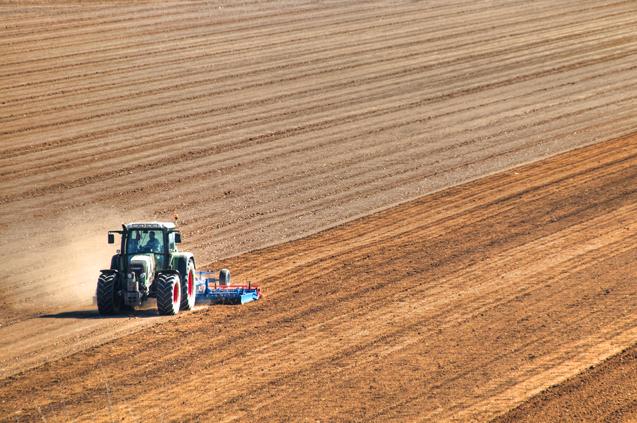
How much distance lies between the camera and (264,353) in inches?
834

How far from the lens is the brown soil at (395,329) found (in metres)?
18.8

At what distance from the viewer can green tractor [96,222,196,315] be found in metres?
22.9

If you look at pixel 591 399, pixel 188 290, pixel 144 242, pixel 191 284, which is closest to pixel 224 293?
pixel 191 284

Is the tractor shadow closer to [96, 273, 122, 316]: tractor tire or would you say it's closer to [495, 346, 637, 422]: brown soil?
[96, 273, 122, 316]: tractor tire

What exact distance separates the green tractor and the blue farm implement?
0.40 meters

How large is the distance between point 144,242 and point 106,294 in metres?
1.44

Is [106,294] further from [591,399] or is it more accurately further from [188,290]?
[591,399]

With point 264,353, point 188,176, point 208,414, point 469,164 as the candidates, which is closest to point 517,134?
point 469,164

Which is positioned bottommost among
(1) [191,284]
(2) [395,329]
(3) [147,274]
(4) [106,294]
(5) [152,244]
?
(2) [395,329]

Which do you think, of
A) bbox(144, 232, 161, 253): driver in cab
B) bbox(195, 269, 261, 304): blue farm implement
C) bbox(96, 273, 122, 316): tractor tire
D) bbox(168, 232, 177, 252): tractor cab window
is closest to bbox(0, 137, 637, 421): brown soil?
bbox(195, 269, 261, 304): blue farm implement

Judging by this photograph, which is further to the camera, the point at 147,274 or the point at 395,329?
the point at 147,274

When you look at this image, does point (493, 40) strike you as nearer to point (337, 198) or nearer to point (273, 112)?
point (273, 112)

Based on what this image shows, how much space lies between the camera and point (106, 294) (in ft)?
75.1

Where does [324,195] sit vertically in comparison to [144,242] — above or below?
above
